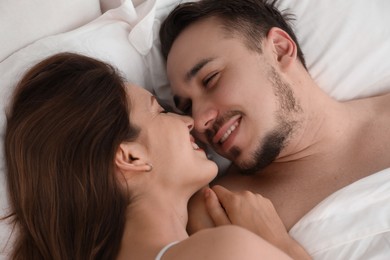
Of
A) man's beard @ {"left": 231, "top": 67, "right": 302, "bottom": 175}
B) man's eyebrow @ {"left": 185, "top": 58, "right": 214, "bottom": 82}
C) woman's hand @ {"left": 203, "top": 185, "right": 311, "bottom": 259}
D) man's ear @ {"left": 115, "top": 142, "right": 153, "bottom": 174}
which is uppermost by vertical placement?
man's eyebrow @ {"left": 185, "top": 58, "right": 214, "bottom": 82}

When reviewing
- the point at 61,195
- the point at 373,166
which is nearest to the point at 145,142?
the point at 61,195

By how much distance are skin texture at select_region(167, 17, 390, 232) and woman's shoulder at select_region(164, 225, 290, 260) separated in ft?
1.11

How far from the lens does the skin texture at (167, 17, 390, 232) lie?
4.48 ft

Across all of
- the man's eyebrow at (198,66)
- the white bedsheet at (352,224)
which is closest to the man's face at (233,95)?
the man's eyebrow at (198,66)

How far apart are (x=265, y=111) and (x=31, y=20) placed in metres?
0.74

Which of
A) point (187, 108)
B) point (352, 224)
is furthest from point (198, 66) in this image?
point (352, 224)

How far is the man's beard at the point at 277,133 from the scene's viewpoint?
1.39 metres

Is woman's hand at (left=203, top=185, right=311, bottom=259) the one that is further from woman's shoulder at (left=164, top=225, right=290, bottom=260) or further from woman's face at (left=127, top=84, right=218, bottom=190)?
woman's shoulder at (left=164, top=225, right=290, bottom=260)

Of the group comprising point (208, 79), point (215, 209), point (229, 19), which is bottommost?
point (215, 209)

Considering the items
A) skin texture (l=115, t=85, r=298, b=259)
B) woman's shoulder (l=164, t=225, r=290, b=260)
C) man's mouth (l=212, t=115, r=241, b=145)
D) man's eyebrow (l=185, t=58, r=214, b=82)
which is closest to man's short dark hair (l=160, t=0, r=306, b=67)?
man's eyebrow (l=185, t=58, r=214, b=82)

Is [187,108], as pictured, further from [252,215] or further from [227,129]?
[252,215]

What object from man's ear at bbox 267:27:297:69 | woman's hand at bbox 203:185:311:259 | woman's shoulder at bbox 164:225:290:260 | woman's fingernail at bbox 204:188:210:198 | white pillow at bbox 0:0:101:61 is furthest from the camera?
man's ear at bbox 267:27:297:69

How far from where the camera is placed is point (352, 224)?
1169 millimetres

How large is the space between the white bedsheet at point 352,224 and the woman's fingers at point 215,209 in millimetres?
176
